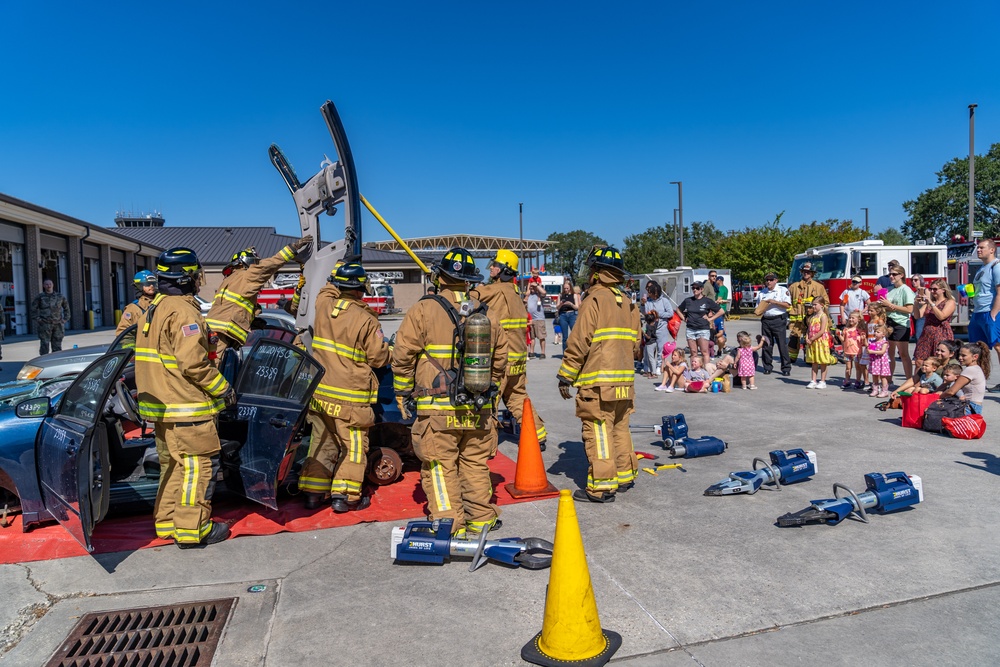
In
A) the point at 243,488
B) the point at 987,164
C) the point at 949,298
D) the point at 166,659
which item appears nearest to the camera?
the point at 166,659

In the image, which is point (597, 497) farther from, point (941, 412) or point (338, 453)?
point (941, 412)

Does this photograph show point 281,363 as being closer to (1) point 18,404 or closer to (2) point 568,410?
(1) point 18,404

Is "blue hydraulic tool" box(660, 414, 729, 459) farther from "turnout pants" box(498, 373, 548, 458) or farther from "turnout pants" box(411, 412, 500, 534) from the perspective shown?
"turnout pants" box(411, 412, 500, 534)

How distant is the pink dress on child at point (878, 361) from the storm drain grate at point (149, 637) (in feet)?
31.1

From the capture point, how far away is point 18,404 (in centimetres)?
495

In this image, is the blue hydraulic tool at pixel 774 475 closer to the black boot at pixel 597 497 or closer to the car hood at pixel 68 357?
the black boot at pixel 597 497

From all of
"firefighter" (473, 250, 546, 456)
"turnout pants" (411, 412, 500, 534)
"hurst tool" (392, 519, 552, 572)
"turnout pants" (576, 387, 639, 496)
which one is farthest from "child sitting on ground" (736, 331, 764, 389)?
"hurst tool" (392, 519, 552, 572)

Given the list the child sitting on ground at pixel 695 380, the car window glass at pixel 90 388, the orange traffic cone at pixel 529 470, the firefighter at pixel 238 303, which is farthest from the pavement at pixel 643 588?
the child sitting on ground at pixel 695 380

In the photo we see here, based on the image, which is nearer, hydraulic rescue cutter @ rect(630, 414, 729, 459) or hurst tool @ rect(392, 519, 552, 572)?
hurst tool @ rect(392, 519, 552, 572)

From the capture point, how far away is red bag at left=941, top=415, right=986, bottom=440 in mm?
7445

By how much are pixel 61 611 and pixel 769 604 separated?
3.95 meters

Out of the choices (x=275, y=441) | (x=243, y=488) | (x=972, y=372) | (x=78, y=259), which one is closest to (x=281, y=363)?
(x=275, y=441)

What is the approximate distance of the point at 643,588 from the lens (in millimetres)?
4020

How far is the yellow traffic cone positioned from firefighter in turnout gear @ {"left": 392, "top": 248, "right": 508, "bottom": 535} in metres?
1.45
